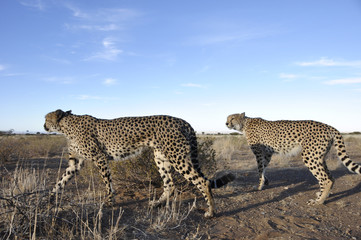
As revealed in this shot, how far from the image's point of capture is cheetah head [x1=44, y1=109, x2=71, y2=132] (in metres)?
4.89

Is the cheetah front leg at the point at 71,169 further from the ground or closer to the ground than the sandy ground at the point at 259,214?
further from the ground

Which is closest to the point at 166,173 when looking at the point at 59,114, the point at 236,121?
the point at 59,114

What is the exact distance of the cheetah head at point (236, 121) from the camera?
6867 millimetres

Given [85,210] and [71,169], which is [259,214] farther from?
[71,169]

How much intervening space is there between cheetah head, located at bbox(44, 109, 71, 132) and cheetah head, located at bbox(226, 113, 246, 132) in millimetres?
3661

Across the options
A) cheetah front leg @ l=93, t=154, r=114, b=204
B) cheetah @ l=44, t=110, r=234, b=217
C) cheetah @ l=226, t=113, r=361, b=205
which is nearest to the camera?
cheetah @ l=44, t=110, r=234, b=217

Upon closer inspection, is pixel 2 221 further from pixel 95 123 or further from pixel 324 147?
pixel 324 147

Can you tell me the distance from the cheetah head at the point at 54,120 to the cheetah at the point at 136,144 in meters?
0.02

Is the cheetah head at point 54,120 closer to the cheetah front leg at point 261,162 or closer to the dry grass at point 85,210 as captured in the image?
the dry grass at point 85,210

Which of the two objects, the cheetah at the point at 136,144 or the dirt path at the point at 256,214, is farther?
the cheetah at the point at 136,144

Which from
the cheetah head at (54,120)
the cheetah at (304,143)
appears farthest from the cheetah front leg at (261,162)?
the cheetah head at (54,120)

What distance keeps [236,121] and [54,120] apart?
387 cm

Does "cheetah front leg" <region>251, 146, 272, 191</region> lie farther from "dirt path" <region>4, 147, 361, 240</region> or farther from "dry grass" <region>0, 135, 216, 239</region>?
"dry grass" <region>0, 135, 216, 239</region>

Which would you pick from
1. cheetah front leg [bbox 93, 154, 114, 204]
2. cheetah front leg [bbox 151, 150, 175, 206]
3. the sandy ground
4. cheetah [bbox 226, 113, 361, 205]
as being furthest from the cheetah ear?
cheetah [bbox 226, 113, 361, 205]
